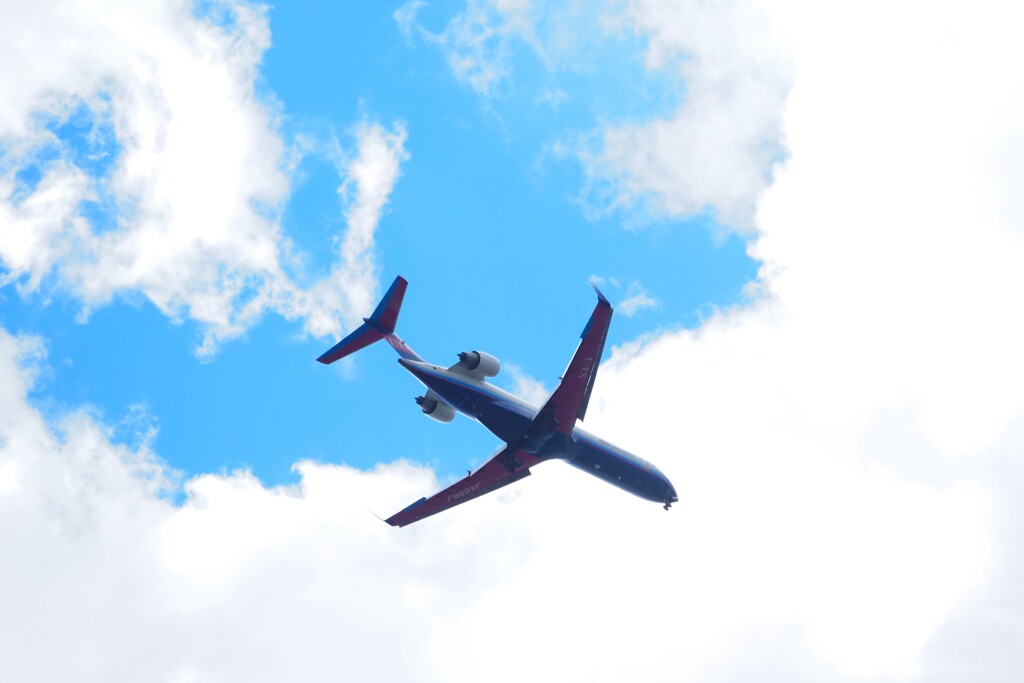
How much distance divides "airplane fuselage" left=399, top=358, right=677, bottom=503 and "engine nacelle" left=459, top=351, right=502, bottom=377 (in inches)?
20.6

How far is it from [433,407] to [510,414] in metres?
7.25

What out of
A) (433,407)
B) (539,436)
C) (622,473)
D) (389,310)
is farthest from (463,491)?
(389,310)

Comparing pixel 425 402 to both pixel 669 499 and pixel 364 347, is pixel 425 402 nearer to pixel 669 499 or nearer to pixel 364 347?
pixel 364 347

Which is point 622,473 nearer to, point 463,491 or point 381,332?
point 463,491

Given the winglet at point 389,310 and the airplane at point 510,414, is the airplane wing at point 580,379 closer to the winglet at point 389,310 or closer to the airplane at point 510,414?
the airplane at point 510,414

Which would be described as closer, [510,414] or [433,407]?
[510,414]

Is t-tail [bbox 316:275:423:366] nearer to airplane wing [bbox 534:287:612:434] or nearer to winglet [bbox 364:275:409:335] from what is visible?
winglet [bbox 364:275:409:335]

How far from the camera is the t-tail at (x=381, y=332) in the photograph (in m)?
64.5

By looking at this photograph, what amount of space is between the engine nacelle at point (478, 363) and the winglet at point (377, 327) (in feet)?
22.9

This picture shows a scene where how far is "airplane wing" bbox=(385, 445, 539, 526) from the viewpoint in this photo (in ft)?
229

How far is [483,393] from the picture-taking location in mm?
61000

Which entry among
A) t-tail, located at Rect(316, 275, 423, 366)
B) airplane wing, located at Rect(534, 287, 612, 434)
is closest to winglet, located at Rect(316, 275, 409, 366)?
t-tail, located at Rect(316, 275, 423, 366)

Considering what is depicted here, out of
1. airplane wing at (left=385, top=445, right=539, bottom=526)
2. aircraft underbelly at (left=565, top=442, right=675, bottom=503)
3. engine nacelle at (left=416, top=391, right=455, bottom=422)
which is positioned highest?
aircraft underbelly at (left=565, top=442, right=675, bottom=503)

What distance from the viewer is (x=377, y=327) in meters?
64.8
